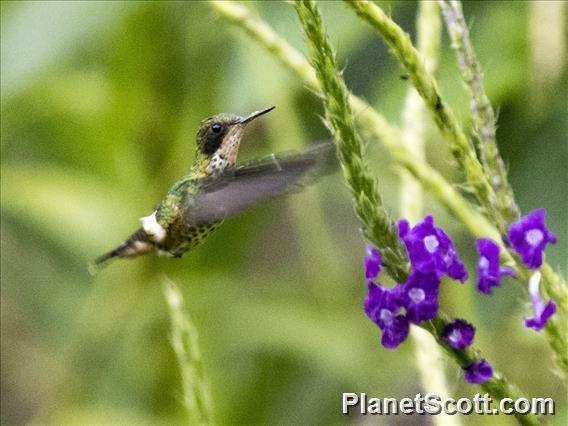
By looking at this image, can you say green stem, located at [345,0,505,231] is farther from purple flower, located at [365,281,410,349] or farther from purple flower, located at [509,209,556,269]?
purple flower, located at [365,281,410,349]

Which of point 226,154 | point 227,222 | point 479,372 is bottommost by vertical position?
point 479,372

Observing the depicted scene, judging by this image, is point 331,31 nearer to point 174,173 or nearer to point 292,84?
point 292,84

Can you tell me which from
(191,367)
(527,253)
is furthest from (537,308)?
(191,367)

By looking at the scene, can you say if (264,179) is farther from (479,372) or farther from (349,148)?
(479,372)

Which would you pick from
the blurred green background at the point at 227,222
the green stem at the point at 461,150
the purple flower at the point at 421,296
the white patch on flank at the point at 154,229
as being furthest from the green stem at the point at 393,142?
the blurred green background at the point at 227,222

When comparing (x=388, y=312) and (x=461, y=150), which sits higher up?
(x=461, y=150)

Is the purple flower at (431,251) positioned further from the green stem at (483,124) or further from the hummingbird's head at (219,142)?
the hummingbird's head at (219,142)
